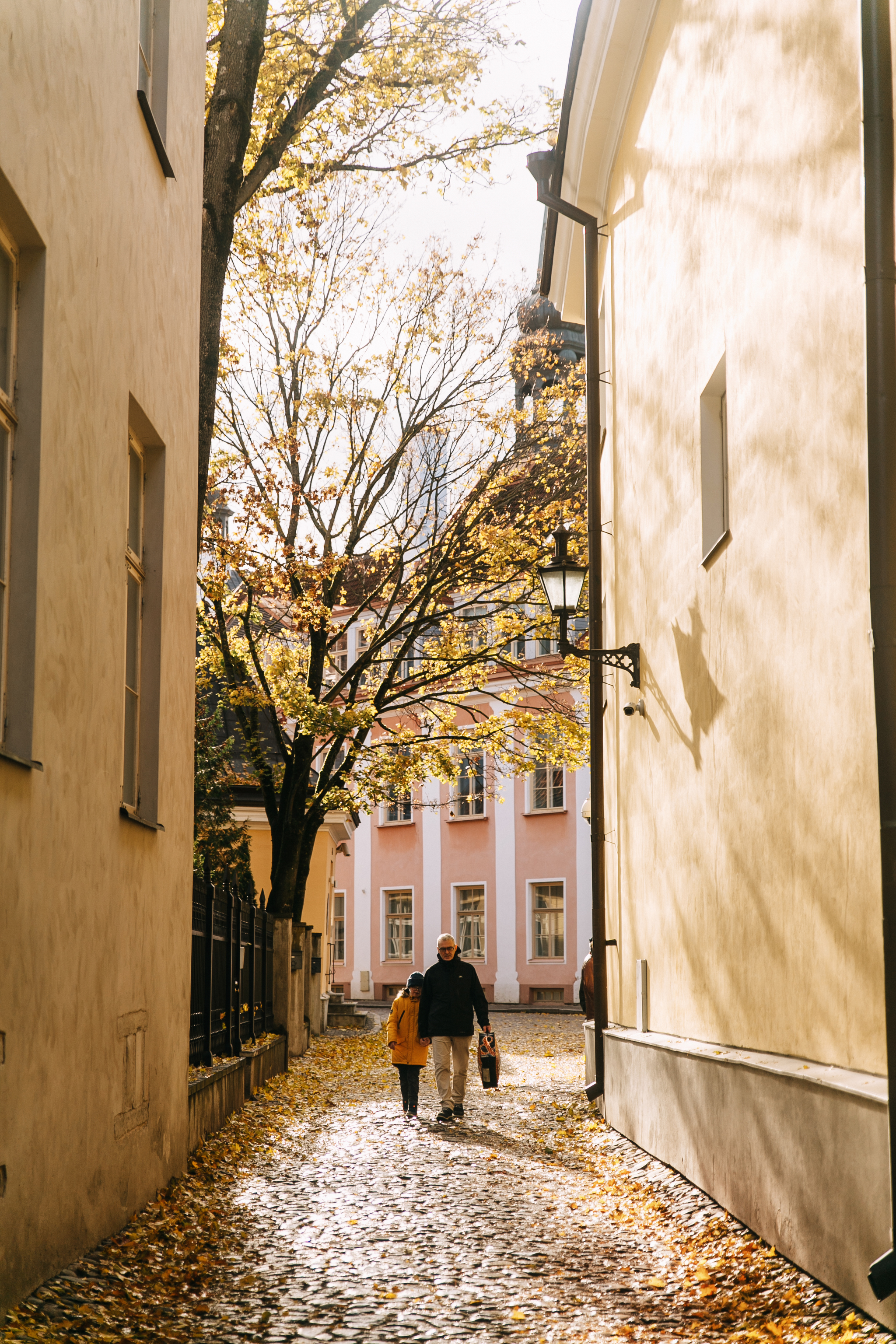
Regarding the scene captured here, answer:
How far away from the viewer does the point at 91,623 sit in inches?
246

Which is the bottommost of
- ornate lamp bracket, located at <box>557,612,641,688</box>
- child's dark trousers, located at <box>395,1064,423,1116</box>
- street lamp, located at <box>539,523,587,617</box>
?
child's dark trousers, located at <box>395,1064,423,1116</box>

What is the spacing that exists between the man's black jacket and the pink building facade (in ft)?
70.2

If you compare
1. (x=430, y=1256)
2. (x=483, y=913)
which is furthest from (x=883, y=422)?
(x=483, y=913)

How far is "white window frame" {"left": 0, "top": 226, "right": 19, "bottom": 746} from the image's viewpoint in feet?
16.8

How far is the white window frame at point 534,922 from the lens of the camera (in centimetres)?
3575

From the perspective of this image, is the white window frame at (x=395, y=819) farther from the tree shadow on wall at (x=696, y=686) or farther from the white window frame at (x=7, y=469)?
the white window frame at (x=7, y=469)

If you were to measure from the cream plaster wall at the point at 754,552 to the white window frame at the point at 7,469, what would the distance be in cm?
325

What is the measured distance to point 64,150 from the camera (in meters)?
5.70

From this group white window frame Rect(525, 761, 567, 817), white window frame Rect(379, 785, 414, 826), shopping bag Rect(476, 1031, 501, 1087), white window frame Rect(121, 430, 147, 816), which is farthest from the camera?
white window frame Rect(379, 785, 414, 826)

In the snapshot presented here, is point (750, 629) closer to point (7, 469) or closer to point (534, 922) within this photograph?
point (7, 469)

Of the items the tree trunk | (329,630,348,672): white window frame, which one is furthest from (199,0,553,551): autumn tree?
(329,630,348,672): white window frame

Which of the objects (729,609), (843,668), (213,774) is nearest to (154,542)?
(729,609)

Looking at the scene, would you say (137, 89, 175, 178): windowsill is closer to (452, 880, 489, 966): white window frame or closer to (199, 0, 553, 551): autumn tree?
(199, 0, 553, 551): autumn tree

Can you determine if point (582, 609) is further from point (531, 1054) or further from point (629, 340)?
point (531, 1054)
